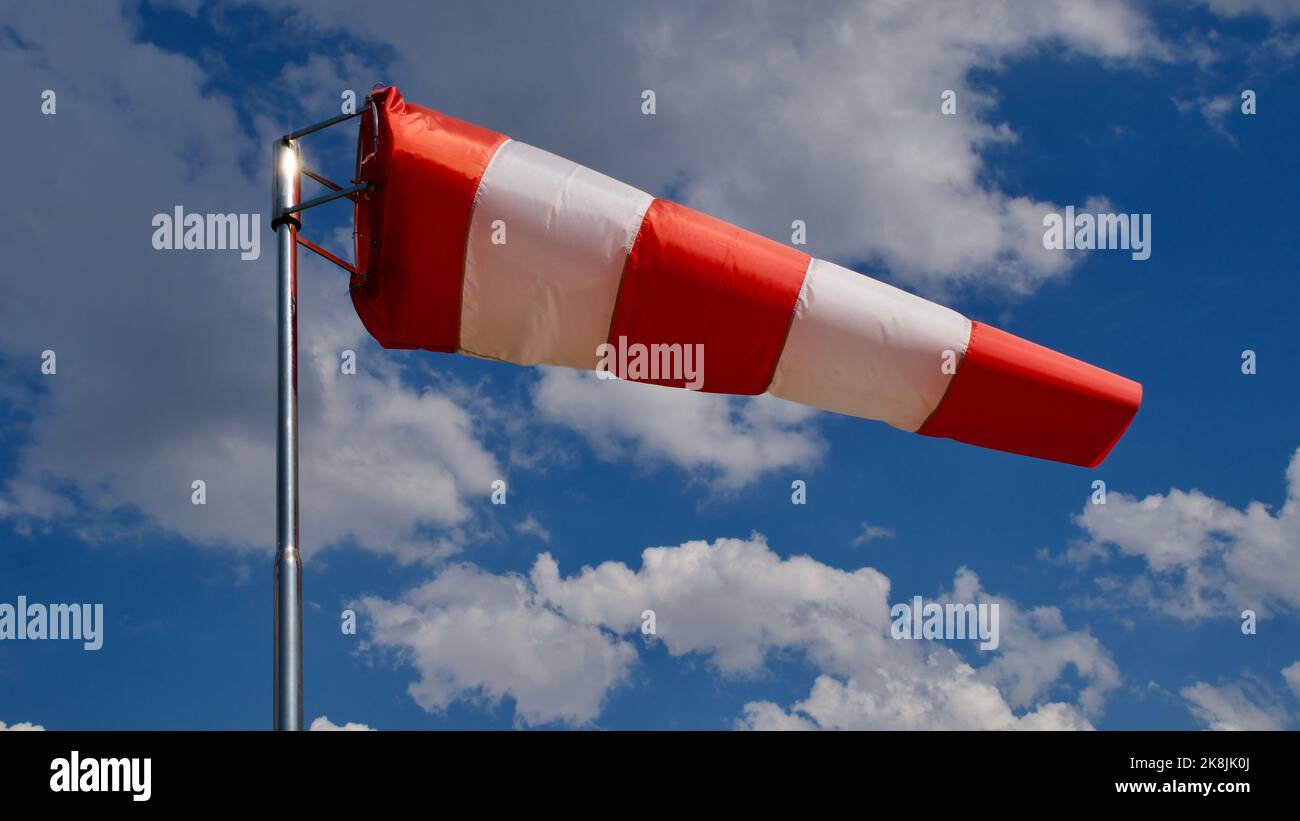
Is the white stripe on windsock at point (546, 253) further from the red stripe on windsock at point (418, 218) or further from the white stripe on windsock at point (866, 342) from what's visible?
the white stripe on windsock at point (866, 342)

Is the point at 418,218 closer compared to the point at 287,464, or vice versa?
the point at 287,464

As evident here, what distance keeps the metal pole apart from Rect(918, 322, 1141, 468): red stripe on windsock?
4421mm

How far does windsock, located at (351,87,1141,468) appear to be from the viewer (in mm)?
7547

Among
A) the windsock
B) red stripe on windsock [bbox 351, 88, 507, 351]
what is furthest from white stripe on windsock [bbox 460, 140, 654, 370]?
red stripe on windsock [bbox 351, 88, 507, 351]

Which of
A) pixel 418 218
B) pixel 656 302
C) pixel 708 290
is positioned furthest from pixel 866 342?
pixel 418 218

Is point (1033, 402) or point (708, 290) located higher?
point (708, 290)

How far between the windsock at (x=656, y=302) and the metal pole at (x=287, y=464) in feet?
2.45

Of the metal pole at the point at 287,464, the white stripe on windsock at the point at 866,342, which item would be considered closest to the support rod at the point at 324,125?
the metal pole at the point at 287,464

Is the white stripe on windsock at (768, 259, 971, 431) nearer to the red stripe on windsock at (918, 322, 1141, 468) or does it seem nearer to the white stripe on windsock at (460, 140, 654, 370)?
the red stripe on windsock at (918, 322, 1141, 468)

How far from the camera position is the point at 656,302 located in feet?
25.0

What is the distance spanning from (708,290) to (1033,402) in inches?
96.7

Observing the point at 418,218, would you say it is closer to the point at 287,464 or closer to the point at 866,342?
the point at 287,464
